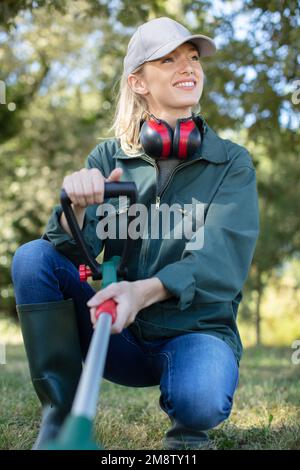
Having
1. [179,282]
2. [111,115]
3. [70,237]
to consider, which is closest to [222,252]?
[179,282]

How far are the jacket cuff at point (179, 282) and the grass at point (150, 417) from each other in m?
0.68

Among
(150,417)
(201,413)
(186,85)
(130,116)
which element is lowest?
(150,417)

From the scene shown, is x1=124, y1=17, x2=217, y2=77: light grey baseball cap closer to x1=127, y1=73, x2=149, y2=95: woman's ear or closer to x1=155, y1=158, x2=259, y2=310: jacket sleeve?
x1=127, y1=73, x2=149, y2=95: woman's ear

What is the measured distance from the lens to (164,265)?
2.85 m

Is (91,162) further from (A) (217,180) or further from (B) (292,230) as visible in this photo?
(B) (292,230)

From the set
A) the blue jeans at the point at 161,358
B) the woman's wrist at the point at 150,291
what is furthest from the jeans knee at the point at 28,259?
the woman's wrist at the point at 150,291

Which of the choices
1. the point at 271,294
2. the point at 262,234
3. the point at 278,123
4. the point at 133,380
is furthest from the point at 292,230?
the point at 133,380

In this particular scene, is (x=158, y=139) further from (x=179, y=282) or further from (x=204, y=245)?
(x=179, y=282)

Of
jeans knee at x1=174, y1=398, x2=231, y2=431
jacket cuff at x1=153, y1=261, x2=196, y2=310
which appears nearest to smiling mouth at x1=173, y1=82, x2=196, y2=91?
jacket cuff at x1=153, y1=261, x2=196, y2=310

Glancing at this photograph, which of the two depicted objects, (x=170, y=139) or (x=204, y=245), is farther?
(x=170, y=139)

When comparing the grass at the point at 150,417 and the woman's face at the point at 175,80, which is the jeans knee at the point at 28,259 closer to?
the grass at the point at 150,417

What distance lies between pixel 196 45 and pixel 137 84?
1.01ft

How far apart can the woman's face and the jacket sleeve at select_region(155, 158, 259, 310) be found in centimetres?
35
